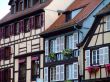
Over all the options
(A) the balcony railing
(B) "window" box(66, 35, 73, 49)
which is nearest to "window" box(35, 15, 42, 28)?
(A) the balcony railing

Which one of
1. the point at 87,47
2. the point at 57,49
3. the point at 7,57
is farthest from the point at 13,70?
the point at 87,47

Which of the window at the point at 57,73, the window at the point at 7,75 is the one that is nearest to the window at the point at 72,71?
the window at the point at 57,73

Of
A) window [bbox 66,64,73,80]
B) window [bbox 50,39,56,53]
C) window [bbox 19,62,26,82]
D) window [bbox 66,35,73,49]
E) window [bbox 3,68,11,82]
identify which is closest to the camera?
window [bbox 66,64,73,80]

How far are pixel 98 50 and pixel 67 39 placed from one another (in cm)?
498

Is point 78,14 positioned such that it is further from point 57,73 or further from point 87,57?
point 57,73

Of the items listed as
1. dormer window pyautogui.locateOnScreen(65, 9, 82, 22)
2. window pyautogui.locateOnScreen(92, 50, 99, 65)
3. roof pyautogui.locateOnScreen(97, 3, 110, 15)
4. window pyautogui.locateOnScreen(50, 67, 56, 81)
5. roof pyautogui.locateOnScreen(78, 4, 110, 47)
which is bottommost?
window pyautogui.locateOnScreen(50, 67, 56, 81)

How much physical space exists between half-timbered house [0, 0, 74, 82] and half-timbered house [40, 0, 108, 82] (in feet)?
4.08

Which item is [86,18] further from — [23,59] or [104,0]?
[23,59]

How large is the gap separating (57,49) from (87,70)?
213 inches

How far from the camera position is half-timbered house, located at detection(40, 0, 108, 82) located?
4175 centimetres

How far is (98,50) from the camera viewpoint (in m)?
39.5

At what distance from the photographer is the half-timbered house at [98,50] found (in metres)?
38.7

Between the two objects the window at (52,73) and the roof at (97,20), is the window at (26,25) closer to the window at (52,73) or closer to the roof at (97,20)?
the window at (52,73)

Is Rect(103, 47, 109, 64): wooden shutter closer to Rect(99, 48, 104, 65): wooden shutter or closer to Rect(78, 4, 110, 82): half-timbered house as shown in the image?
Rect(78, 4, 110, 82): half-timbered house
